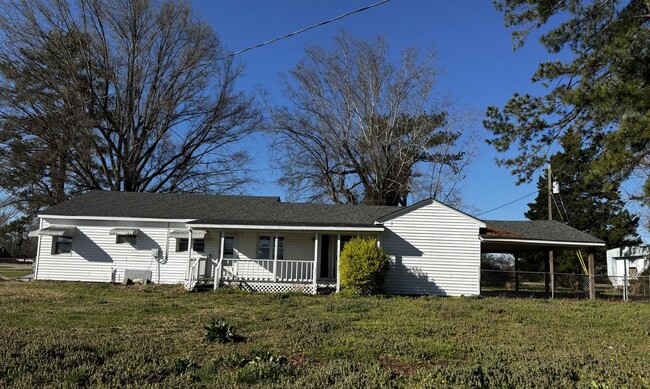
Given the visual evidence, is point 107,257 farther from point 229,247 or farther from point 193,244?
point 229,247

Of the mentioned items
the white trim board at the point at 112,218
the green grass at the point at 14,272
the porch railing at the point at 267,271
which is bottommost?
the green grass at the point at 14,272

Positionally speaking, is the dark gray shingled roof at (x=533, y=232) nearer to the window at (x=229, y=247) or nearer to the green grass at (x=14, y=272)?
the window at (x=229, y=247)

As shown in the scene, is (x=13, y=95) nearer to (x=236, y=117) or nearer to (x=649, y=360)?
(x=236, y=117)

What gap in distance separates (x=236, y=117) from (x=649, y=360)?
29.6m

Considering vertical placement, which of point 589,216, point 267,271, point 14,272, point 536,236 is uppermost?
point 589,216

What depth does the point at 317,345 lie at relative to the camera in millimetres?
7602

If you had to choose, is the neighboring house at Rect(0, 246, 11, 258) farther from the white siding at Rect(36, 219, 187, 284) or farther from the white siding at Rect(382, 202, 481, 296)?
the white siding at Rect(382, 202, 481, 296)

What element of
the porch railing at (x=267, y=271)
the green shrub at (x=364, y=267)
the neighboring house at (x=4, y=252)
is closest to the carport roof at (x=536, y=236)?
the green shrub at (x=364, y=267)

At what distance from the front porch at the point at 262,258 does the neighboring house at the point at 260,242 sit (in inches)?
1.6

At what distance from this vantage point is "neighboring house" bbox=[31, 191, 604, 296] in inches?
711

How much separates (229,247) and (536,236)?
42.0 feet

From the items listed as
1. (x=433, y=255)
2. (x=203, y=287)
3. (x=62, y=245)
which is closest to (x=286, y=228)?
(x=203, y=287)

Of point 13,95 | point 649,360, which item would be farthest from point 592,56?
point 13,95

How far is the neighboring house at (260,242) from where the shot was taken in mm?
18047
